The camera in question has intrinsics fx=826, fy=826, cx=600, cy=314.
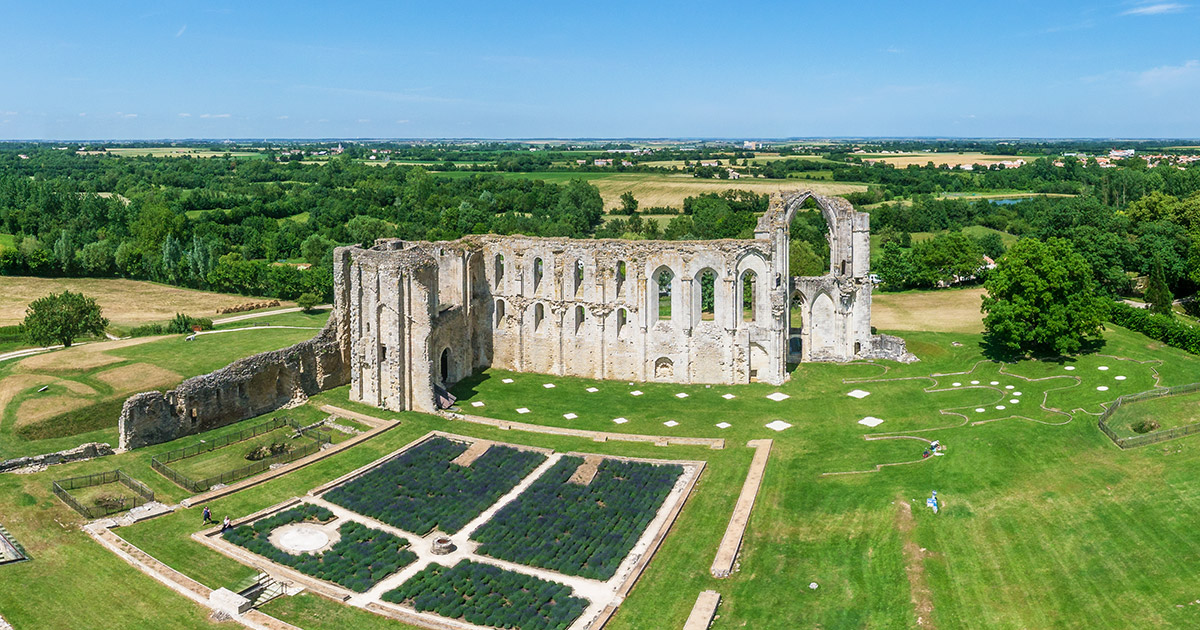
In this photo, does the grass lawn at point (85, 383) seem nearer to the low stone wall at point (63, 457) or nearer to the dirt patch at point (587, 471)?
the low stone wall at point (63, 457)

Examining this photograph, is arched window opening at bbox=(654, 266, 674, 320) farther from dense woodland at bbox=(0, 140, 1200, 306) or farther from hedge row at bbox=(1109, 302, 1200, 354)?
hedge row at bbox=(1109, 302, 1200, 354)

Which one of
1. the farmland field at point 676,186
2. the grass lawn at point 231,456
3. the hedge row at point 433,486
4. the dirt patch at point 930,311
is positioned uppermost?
the farmland field at point 676,186

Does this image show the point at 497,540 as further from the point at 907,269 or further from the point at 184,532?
the point at 907,269

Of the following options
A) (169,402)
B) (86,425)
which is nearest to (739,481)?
(169,402)

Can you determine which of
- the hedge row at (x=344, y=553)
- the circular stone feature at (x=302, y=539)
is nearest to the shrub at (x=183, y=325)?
the hedge row at (x=344, y=553)

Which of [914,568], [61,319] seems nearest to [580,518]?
[914,568]

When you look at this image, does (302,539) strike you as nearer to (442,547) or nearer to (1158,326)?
(442,547)
